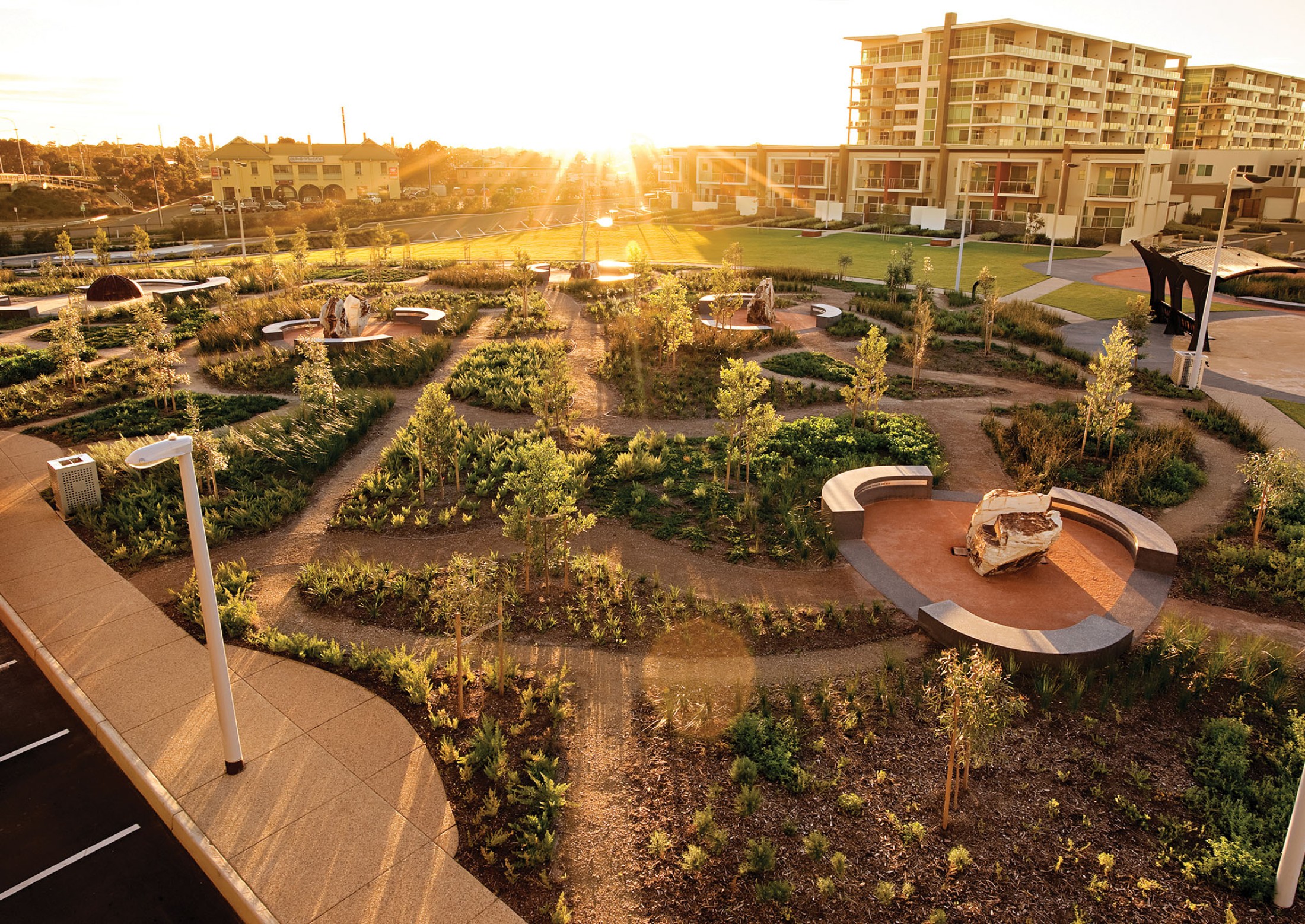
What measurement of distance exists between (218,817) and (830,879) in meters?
6.30

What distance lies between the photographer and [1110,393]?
18781 millimetres

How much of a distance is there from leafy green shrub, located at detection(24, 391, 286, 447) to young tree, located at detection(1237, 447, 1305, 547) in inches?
875

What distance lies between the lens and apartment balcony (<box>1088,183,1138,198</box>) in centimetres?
6600

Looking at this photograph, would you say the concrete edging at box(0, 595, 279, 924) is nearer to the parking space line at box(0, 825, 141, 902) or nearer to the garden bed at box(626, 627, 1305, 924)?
the parking space line at box(0, 825, 141, 902)

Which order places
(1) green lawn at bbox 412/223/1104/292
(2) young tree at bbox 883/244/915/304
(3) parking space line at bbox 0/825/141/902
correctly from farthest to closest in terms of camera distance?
(1) green lawn at bbox 412/223/1104/292
(2) young tree at bbox 883/244/915/304
(3) parking space line at bbox 0/825/141/902

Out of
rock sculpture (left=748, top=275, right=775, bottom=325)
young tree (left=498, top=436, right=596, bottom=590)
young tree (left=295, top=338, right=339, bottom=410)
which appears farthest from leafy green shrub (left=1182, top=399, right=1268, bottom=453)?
young tree (left=295, top=338, right=339, bottom=410)

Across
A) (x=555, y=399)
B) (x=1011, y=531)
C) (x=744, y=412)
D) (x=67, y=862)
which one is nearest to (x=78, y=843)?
(x=67, y=862)

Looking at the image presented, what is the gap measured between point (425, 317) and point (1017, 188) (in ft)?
197

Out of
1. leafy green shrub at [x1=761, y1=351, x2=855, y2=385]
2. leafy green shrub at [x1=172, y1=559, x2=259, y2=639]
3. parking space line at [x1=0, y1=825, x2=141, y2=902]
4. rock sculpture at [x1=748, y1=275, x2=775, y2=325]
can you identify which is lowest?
parking space line at [x1=0, y1=825, x2=141, y2=902]

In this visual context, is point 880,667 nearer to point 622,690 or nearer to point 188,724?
point 622,690

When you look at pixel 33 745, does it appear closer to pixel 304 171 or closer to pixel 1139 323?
pixel 1139 323

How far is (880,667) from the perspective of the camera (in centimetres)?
1164

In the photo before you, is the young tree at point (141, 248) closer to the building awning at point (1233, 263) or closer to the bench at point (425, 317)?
the bench at point (425, 317)

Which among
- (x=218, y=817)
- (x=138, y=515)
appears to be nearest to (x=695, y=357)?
(x=138, y=515)
